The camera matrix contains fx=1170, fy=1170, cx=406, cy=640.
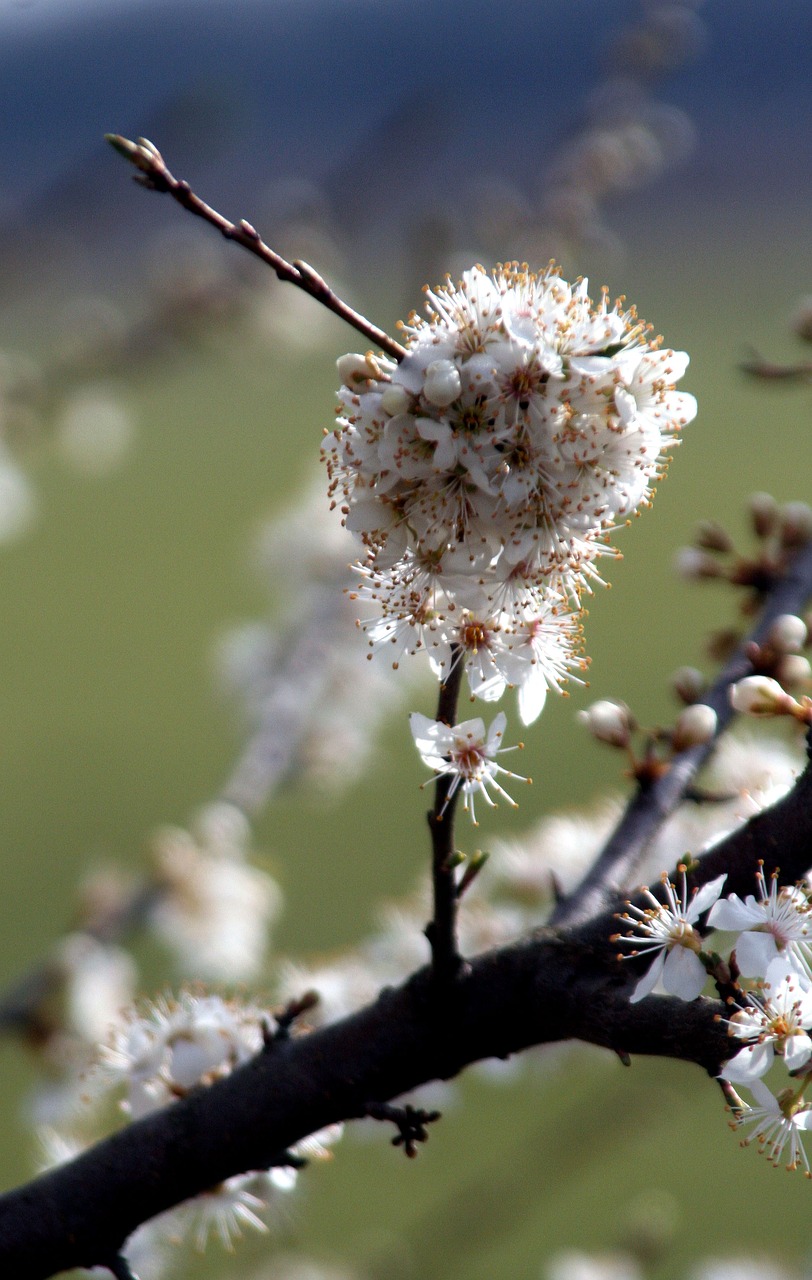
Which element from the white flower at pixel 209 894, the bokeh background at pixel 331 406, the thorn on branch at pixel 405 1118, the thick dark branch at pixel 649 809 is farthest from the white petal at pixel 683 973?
the white flower at pixel 209 894

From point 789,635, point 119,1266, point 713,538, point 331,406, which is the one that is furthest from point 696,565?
→ point 331,406

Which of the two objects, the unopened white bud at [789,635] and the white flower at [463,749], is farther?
the unopened white bud at [789,635]

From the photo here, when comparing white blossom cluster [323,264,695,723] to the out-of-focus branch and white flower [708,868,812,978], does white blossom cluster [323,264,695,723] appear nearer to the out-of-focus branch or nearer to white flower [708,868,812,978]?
white flower [708,868,812,978]

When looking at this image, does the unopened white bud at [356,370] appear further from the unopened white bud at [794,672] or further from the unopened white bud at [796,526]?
the unopened white bud at [796,526]

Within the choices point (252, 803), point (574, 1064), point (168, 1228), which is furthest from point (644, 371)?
point (252, 803)

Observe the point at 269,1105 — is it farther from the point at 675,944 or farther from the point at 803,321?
the point at 803,321

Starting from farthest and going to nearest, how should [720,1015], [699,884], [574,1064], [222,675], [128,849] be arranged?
[128,849] → [222,675] → [574,1064] → [699,884] → [720,1015]

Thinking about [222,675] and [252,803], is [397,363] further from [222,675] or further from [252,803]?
[222,675]
